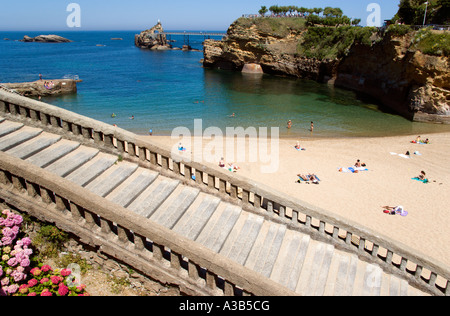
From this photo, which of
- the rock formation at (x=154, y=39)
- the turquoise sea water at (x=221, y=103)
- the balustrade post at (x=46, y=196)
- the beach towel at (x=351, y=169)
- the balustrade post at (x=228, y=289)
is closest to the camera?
the balustrade post at (x=228, y=289)

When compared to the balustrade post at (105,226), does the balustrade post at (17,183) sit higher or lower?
higher

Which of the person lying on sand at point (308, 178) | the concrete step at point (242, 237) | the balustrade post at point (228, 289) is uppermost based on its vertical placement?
the balustrade post at point (228, 289)

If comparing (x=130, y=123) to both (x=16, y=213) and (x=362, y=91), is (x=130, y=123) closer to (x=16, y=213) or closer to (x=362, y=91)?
(x=16, y=213)

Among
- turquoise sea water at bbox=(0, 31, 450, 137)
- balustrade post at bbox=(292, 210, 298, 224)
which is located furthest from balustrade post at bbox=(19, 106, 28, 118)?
turquoise sea water at bbox=(0, 31, 450, 137)

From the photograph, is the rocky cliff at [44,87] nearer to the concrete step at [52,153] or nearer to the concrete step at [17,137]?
the concrete step at [17,137]

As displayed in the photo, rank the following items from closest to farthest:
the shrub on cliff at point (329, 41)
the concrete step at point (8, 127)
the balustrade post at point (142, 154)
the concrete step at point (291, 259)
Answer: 1. the concrete step at point (291, 259)
2. the concrete step at point (8, 127)
3. the balustrade post at point (142, 154)
4. the shrub on cliff at point (329, 41)

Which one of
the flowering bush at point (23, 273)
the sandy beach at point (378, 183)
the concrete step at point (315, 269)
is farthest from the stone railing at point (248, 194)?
the flowering bush at point (23, 273)

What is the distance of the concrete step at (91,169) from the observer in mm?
6492

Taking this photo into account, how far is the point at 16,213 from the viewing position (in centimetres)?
534

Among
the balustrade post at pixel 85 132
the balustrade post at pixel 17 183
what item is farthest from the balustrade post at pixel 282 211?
the balustrade post at pixel 17 183

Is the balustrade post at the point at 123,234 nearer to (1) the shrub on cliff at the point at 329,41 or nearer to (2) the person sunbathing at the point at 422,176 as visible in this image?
(2) the person sunbathing at the point at 422,176

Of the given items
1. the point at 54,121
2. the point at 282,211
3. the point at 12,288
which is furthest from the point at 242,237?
the point at 54,121

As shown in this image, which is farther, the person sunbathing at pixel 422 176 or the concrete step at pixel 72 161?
the person sunbathing at pixel 422 176

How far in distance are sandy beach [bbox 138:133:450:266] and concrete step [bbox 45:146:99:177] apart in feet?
5.46
